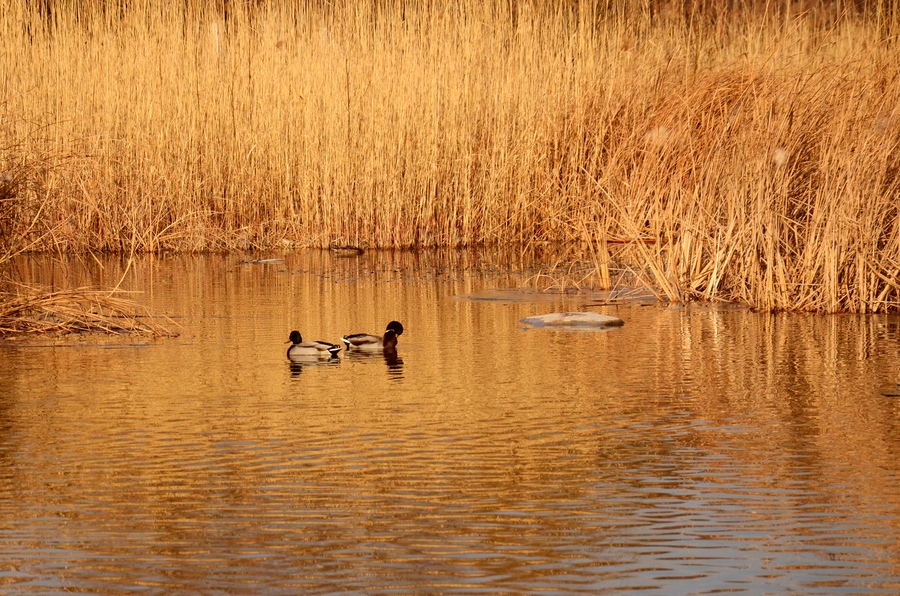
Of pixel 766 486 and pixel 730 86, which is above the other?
pixel 730 86

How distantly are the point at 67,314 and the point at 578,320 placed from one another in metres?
2.83

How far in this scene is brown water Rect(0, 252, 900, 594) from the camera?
3469mm

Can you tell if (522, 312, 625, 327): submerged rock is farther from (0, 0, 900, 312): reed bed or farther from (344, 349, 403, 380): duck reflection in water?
(0, 0, 900, 312): reed bed

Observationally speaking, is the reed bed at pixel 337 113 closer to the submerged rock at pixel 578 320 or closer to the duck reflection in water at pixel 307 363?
the submerged rock at pixel 578 320

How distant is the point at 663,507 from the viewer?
3975 mm

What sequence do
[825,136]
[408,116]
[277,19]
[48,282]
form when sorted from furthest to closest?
[277,19], [408,116], [48,282], [825,136]

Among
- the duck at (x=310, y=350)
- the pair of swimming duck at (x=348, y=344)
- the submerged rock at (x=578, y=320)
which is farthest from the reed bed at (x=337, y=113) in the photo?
the duck at (x=310, y=350)

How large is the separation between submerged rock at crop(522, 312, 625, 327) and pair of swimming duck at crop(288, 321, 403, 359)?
1.12m

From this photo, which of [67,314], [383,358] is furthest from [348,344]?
[67,314]

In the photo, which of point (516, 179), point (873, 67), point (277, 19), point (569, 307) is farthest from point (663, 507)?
point (277, 19)

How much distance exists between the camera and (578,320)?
8086mm

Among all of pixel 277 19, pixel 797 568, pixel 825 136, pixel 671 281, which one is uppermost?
pixel 277 19

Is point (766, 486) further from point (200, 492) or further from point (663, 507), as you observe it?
point (200, 492)

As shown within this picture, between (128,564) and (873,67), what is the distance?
7697mm
